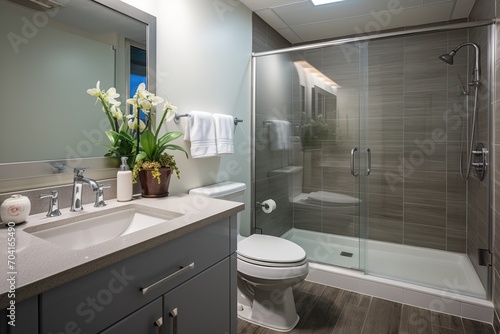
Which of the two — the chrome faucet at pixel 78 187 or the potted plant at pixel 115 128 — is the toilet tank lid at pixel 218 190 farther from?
the chrome faucet at pixel 78 187

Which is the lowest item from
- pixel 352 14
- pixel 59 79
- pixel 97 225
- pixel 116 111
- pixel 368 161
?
pixel 97 225

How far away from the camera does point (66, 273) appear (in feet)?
2.19

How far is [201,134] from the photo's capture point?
6.22 ft

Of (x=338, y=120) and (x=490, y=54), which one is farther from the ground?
(x=490, y=54)

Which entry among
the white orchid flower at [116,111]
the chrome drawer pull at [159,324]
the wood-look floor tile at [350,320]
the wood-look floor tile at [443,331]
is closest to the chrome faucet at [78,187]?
the white orchid flower at [116,111]

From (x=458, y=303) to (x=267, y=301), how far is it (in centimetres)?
124

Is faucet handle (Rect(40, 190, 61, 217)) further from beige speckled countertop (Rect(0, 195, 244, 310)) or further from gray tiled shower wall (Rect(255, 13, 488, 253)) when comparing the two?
gray tiled shower wall (Rect(255, 13, 488, 253))

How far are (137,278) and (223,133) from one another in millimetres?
1345

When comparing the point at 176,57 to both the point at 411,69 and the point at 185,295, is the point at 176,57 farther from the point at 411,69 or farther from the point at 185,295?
the point at 411,69

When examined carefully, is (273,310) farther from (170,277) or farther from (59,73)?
(59,73)

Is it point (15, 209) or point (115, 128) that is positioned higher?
point (115, 128)

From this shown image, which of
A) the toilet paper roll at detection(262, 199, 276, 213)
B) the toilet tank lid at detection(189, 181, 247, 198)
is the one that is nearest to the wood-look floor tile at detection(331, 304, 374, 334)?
the toilet paper roll at detection(262, 199, 276, 213)

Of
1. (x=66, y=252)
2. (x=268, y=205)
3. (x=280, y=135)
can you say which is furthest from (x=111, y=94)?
(x=280, y=135)

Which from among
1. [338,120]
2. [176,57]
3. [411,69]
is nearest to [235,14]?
[176,57]
